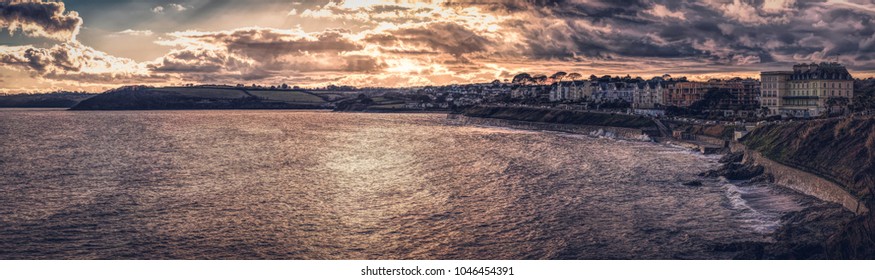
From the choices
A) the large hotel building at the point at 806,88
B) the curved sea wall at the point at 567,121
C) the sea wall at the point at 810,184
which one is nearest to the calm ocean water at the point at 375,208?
the sea wall at the point at 810,184

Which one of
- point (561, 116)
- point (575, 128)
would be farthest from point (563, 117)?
point (575, 128)

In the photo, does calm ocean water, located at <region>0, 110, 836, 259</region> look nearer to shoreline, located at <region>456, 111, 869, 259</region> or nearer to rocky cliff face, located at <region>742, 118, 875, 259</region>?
shoreline, located at <region>456, 111, 869, 259</region>

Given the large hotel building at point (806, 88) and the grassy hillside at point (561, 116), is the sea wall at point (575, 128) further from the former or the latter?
the large hotel building at point (806, 88)

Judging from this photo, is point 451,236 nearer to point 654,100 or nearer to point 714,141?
point 714,141

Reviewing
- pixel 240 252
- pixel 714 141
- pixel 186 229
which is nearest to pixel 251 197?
pixel 186 229

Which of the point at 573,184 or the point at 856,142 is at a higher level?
the point at 856,142

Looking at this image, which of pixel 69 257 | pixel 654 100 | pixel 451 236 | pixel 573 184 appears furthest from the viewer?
pixel 654 100

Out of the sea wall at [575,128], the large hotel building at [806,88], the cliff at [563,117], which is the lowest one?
the sea wall at [575,128]
